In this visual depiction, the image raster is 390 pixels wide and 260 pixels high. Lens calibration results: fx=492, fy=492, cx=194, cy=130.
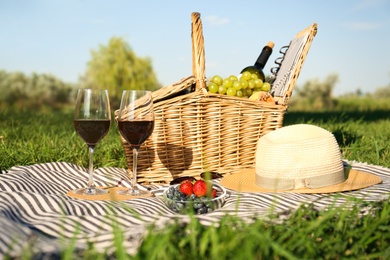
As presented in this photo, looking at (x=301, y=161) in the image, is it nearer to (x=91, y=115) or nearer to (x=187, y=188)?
(x=187, y=188)

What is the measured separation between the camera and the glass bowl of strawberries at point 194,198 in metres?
2.56

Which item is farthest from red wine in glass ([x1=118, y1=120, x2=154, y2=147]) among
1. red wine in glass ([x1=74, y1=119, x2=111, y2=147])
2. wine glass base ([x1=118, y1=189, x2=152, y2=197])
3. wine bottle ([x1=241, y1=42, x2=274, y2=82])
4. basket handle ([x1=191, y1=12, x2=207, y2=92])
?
wine bottle ([x1=241, y1=42, x2=274, y2=82])

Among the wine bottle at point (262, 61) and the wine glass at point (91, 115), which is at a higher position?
the wine bottle at point (262, 61)

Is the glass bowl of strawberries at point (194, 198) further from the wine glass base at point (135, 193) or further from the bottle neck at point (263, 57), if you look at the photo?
the bottle neck at point (263, 57)

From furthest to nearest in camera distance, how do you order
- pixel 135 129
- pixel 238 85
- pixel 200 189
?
pixel 238 85, pixel 135 129, pixel 200 189

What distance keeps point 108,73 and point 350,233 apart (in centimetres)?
1743

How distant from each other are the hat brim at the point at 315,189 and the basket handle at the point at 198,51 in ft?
2.26

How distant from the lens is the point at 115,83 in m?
18.5

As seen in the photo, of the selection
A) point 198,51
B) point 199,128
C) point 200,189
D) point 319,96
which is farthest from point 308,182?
point 319,96

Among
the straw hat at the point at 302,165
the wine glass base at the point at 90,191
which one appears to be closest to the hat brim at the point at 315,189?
the straw hat at the point at 302,165

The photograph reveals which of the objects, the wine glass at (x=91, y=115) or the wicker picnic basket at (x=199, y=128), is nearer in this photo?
the wine glass at (x=91, y=115)

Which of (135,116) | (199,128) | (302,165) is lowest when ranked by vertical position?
(302,165)

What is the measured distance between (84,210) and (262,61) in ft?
7.48

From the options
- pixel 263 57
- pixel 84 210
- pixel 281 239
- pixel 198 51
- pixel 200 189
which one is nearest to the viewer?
pixel 281 239
